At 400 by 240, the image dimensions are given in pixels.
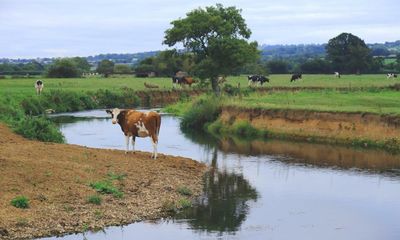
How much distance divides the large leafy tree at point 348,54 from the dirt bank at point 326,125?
59870 millimetres

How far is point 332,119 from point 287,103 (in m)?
6.00

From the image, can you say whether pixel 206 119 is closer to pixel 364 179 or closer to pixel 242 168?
pixel 242 168

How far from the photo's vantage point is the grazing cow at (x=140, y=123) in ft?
85.1

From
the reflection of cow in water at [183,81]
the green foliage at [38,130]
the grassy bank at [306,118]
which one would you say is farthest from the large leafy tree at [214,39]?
the green foliage at [38,130]

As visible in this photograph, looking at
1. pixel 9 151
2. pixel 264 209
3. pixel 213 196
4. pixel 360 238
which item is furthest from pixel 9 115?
pixel 360 238

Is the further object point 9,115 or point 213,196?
point 9,115

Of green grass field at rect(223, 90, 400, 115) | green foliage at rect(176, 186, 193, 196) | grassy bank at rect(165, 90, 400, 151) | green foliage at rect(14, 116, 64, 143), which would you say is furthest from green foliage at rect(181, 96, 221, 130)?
green foliage at rect(176, 186, 193, 196)

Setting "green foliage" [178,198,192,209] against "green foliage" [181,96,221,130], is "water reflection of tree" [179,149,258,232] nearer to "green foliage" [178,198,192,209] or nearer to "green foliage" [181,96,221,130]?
"green foliage" [178,198,192,209]

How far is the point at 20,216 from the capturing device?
17062 millimetres

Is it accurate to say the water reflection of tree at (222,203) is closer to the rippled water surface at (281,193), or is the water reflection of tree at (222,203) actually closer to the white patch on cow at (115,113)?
the rippled water surface at (281,193)

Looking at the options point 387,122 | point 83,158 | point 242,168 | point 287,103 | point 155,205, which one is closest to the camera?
point 155,205

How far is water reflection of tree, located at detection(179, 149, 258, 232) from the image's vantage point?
18.7 metres

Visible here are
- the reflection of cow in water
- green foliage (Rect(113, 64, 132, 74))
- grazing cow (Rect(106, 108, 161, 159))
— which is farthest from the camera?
green foliage (Rect(113, 64, 132, 74))

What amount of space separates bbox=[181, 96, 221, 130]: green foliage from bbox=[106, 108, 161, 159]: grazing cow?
16.8m
